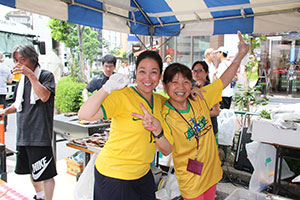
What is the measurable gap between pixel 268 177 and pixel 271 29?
6.46 feet

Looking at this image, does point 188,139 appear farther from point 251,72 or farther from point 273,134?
point 251,72

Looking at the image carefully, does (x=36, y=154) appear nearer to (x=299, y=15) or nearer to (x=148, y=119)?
(x=148, y=119)

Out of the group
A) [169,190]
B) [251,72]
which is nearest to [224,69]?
[251,72]

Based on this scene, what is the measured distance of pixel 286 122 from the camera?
2.46m

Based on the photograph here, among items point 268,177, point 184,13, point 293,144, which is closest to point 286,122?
point 293,144

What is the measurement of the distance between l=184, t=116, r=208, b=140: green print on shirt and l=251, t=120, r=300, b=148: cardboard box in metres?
1.07

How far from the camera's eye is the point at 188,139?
1750 millimetres

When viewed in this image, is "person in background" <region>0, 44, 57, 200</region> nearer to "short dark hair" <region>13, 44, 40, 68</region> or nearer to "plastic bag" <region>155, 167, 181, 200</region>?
"short dark hair" <region>13, 44, 40, 68</region>

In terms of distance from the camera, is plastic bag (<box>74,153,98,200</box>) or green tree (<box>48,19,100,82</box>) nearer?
plastic bag (<box>74,153,98,200</box>)

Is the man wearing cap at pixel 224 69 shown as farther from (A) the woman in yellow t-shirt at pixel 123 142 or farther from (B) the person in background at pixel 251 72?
(A) the woman in yellow t-shirt at pixel 123 142

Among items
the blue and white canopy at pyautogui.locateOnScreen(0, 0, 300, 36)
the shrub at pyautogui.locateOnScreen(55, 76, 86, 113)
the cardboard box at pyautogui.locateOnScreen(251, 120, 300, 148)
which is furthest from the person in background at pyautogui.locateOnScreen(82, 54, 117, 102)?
the shrub at pyautogui.locateOnScreen(55, 76, 86, 113)

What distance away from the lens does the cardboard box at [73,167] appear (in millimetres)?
3897

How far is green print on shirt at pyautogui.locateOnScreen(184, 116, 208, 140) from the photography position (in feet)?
5.74

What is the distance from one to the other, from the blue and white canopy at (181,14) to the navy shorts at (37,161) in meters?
1.47
